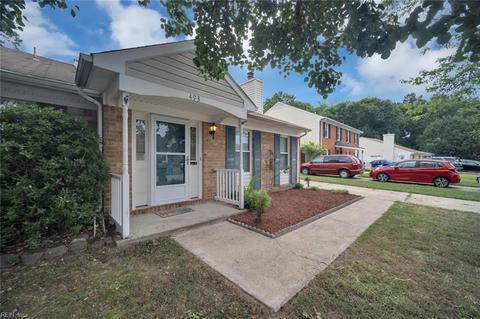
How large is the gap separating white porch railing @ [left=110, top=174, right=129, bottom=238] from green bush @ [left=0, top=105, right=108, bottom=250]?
31cm

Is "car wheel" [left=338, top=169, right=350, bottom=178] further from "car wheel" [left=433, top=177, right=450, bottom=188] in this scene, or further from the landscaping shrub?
the landscaping shrub

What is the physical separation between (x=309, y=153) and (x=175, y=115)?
52.0ft

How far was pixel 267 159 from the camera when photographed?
8.09 metres

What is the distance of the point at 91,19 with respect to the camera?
525 cm

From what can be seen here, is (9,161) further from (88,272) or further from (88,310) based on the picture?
(88,310)

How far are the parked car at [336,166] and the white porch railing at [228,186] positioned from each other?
11.5 metres

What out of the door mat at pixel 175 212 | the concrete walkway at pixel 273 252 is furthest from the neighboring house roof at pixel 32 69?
the concrete walkway at pixel 273 252

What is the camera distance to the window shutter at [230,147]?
20.8 feet

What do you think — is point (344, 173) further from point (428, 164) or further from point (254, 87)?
point (254, 87)

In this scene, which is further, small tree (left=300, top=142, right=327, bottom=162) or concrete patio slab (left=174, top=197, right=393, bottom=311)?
small tree (left=300, top=142, right=327, bottom=162)

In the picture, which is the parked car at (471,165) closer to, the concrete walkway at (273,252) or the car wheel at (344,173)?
the car wheel at (344,173)

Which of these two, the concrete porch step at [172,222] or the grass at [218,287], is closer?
the grass at [218,287]

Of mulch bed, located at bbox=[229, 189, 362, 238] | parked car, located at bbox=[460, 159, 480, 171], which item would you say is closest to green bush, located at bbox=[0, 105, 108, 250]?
mulch bed, located at bbox=[229, 189, 362, 238]

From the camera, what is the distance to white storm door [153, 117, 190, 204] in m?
4.89
